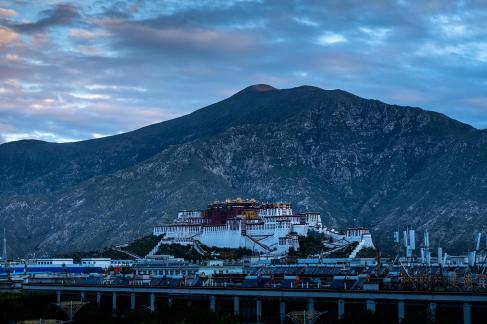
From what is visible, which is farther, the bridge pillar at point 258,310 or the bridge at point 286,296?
the bridge pillar at point 258,310

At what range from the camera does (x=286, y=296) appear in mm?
99750

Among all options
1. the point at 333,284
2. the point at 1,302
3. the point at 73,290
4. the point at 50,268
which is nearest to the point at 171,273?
the point at 50,268

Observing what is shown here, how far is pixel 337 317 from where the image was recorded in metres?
93.2

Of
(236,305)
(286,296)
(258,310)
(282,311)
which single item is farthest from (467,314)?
(236,305)

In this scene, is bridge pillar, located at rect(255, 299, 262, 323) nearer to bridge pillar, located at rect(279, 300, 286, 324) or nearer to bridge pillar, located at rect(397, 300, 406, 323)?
bridge pillar, located at rect(279, 300, 286, 324)

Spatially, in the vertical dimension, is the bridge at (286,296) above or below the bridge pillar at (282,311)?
above

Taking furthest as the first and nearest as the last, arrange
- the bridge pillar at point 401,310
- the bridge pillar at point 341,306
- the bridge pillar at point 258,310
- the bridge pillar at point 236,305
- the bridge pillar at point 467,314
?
the bridge pillar at point 236,305 → the bridge pillar at point 258,310 → the bridge pillar at point 341,306 → the bridge pillar at point 401,310 → the bridge pillar at point 467,314

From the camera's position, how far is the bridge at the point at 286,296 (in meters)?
85.8

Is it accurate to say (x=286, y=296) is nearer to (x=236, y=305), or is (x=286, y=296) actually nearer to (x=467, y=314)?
(x=236, y=305)

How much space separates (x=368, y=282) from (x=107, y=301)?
126ft

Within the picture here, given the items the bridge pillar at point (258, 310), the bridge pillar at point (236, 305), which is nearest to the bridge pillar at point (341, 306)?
the bridge pillar at point (258, 310)

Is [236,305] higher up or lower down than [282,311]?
higher up

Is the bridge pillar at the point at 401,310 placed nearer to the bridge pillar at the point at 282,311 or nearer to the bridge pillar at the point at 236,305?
the bridge pillar at the point at 282,311

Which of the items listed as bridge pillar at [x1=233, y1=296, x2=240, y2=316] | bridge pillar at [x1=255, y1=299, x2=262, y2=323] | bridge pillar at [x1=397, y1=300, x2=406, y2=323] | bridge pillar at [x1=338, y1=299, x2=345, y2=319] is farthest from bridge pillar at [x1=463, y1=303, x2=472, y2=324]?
bridge pillar at [x1=233, y1=296, x2=240, y2=316]
